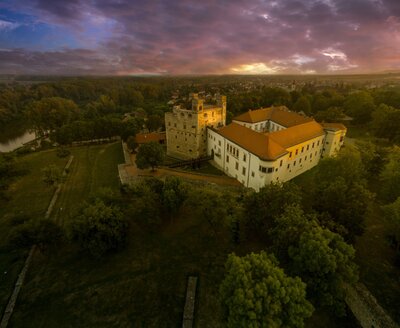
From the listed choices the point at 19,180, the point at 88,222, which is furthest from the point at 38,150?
the point at 88,222

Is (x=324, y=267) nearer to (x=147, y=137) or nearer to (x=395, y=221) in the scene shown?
(x=395, y=221)

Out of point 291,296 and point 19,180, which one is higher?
point 291,296

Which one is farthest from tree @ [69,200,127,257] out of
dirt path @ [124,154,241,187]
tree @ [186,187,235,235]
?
dirt path @ [124,154,241,187]

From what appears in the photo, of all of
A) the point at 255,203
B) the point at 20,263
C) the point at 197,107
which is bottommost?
the point at 20,263

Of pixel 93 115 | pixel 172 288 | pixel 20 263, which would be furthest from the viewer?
pixel 93 115

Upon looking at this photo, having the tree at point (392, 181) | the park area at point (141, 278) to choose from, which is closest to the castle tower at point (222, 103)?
the park area at point (141, 278)

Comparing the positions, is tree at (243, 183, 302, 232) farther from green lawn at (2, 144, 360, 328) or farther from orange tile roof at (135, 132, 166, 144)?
orange tile roof at (135, 132, 166, 144)

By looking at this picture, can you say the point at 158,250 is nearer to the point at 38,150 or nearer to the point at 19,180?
the point at 19,180
